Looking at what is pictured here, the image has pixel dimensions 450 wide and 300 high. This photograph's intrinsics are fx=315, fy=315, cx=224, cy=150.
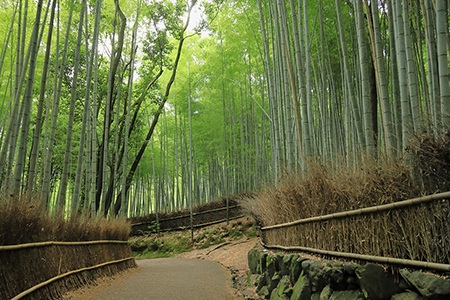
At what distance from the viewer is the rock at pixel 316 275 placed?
210 cm

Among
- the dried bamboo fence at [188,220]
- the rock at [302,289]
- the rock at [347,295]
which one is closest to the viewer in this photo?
the rock at [347,295]

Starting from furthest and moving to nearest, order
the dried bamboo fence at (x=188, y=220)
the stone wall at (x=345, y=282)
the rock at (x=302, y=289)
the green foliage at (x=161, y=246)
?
the dried bamboo fence at (x=188, y=220) → the green foliage at (x=161, y=246) → the rock at (x=302, y=289) → the stone wall at (x=345, y=282)

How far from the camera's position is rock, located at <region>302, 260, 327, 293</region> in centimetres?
210

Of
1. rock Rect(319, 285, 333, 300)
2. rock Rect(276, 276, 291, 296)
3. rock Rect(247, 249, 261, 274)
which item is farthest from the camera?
rock Rect(247, 249, 261, 274)

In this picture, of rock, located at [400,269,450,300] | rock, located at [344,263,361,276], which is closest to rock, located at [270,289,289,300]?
rock, located at [344,263,361,276]

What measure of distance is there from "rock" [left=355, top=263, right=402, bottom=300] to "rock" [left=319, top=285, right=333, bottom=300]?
0.30m

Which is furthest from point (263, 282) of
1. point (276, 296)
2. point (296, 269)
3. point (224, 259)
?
point (224, 259)

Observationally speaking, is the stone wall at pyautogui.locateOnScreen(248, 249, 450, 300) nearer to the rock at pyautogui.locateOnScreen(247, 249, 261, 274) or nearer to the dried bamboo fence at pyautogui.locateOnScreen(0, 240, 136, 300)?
the rock at pyautogui.locateOnScreen(247, 249, 261, 274)

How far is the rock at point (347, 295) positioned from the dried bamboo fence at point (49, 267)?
201 cm

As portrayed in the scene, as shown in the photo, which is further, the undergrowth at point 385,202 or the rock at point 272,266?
the rock at point 272,266

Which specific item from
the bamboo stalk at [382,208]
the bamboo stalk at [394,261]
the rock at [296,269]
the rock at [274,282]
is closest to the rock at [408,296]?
the bamboo stalk at [394,261]

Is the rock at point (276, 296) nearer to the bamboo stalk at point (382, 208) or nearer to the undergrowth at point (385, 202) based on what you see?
the undergrowth at point (385, 202)

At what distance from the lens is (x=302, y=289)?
225cm

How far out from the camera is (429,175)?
61.7 inches
